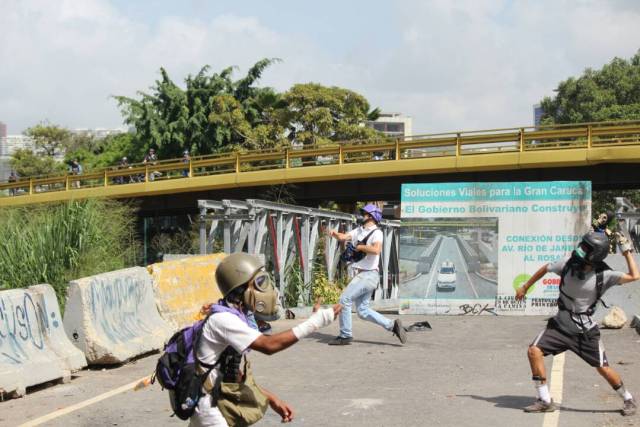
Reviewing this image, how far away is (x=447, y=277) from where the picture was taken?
16703 mm

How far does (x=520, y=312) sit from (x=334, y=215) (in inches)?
254

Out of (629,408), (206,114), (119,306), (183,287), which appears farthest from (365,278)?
(206,114)

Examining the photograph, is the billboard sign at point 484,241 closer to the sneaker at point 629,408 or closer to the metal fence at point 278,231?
the metal fence at point 278,231

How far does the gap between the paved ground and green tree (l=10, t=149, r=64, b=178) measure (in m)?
66.8

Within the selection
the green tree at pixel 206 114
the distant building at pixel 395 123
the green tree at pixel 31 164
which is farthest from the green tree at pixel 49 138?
the distant building at pixel 395 123

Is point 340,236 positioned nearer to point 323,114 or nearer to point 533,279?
point 533,279

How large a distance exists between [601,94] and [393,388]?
4923 centimetres

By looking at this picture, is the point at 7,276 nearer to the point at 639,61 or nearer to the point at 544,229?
the point at 544,229

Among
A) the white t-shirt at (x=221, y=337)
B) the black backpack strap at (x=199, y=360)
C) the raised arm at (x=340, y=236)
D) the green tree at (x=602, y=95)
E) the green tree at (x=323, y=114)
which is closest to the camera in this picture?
the white t-shirt at (x=221, y=337)

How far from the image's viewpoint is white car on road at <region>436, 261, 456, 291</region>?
16.6 m

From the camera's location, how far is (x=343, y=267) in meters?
22.4

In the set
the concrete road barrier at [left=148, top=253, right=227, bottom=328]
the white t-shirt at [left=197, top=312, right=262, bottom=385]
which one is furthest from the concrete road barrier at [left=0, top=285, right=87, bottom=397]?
the white t-shirt at [left=197, top=312, right=262, bottom=385]

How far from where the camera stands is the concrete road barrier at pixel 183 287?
12.2 meters

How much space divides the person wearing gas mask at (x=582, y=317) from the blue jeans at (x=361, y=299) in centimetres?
427
